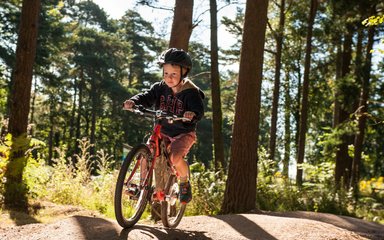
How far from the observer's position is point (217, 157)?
17.6 metres

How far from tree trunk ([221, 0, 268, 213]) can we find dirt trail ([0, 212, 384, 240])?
77.0 inches

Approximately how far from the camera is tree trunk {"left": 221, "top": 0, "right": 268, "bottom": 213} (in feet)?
30.2

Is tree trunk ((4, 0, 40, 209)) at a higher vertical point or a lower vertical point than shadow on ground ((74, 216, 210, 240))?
higher

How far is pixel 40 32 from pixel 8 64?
10.1 ft

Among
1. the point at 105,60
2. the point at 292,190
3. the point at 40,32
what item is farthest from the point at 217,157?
the point at 105,60

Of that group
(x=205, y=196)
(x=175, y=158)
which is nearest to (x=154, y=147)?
(x=175, y=158)

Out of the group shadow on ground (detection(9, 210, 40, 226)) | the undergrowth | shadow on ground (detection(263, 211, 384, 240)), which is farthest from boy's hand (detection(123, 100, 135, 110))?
shadow on ground (detection(263, 211, 384, 240))

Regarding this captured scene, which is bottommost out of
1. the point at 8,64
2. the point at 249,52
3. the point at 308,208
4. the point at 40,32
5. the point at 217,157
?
the point at 308,208

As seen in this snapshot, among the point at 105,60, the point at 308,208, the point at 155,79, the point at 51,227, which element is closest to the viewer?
the point at 51,227

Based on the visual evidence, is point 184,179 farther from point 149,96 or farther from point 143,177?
point 149,96

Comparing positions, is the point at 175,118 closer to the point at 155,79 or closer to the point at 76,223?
the point at 76,223

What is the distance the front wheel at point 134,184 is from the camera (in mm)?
5238

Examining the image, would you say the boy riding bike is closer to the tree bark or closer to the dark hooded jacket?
the dark hooded jacket

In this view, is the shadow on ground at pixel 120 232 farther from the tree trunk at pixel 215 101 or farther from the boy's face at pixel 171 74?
the tree trunk at pixel 215 101
